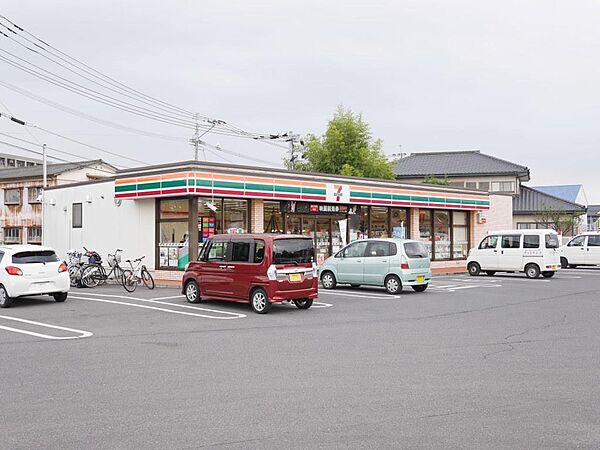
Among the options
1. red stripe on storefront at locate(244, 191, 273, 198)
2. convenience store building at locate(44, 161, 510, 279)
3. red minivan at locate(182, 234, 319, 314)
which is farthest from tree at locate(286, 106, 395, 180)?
red minivan at locate(182, 234, 319, 314)

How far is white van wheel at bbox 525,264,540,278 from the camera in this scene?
2521 centimetres

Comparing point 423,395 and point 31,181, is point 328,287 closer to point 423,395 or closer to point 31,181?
point 423,395

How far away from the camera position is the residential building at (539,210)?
5122 cm

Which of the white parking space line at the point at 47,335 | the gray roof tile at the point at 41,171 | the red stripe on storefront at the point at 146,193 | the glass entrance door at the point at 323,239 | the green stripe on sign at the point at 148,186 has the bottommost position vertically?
the white parking space line at the point at 47,335

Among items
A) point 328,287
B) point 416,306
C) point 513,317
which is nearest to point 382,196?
point 328,287

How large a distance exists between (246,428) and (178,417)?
0.75 meters

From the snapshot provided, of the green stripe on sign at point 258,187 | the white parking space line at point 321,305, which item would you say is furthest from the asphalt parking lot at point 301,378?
the green stripe on sign at point 258,187

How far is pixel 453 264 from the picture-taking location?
32281 mm

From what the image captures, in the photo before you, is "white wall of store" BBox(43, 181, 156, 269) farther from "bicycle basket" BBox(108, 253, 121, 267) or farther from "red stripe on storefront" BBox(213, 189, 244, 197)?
"red stripe on storefront" BBox(213, 189, 244, 197)

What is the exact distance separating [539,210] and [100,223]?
128ft

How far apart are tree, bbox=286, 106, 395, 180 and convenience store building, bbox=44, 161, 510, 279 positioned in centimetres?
1458

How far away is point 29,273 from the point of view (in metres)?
16.2

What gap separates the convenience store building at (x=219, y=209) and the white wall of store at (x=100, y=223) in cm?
4

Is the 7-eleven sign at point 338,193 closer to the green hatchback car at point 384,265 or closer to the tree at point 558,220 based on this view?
the green hatchback car at point 384,265
